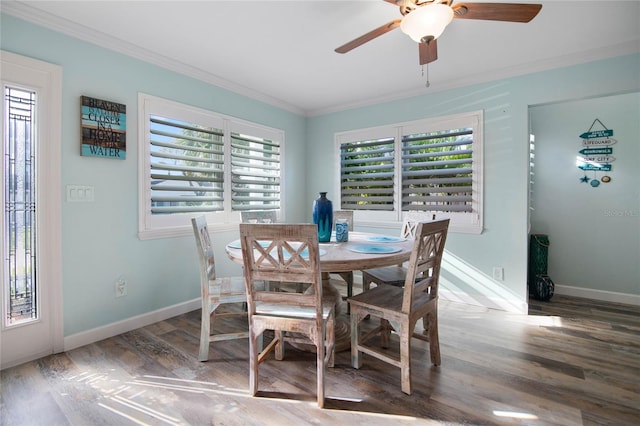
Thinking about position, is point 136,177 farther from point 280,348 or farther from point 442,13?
point 442,13

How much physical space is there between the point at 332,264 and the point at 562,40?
2.73 metres

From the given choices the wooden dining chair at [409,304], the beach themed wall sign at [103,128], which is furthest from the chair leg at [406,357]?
the beach themed wall sign at [103,128]

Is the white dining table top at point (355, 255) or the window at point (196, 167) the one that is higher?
the window at point (196, 167)

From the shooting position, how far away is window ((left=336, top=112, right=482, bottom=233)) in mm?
3396

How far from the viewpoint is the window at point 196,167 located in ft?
9.27

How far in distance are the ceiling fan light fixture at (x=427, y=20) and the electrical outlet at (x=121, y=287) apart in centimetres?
288

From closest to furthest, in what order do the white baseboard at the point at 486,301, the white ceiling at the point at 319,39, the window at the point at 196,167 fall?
the white ceiling at the point at 319,39, the window at the point at 196,167, the white baseboard at the point at 486,301

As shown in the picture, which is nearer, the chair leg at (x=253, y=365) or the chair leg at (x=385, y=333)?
the chair leg at (x=253, y=365)

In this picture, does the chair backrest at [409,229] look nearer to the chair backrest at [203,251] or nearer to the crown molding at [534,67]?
the crown molding at [534,67]

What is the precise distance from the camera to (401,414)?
162cm

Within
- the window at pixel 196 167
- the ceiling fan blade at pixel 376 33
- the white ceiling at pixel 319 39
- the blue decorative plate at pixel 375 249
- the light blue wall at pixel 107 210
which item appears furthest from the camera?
the window at pixel 196 167

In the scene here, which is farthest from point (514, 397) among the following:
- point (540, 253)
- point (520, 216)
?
point (540, 253)

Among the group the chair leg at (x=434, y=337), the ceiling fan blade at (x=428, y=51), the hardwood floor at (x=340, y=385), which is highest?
the ceiling fan blade at (x=428, y=51)

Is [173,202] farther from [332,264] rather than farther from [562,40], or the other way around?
[562,40]
